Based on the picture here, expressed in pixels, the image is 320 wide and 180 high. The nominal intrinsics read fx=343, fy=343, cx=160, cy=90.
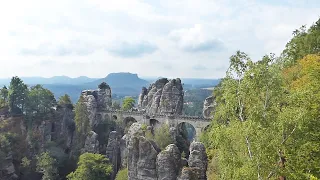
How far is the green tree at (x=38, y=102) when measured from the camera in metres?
65.2

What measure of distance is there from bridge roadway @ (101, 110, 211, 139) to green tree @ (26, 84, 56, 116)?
11.2 m

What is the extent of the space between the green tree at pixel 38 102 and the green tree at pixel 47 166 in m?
12.2

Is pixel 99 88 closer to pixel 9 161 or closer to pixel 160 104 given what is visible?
pixel 160 104

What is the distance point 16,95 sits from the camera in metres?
65.0

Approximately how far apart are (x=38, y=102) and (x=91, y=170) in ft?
79.7

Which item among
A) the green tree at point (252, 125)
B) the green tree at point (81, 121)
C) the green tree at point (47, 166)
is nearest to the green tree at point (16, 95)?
the green tree at point (81, 121)

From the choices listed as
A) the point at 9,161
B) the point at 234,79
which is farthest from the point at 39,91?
the point at 234,79

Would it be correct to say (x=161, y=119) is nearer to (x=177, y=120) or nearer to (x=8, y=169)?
(x=177, y=120)

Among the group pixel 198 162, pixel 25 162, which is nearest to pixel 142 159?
pixel 198 162

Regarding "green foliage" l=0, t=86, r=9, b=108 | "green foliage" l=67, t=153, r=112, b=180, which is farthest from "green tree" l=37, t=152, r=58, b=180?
"green foliage" l=0, t=86, r=9, b=108

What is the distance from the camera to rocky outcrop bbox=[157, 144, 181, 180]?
99.7 feet

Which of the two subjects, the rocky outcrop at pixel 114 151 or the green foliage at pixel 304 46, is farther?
the rocky outcrop at pixel 114 151

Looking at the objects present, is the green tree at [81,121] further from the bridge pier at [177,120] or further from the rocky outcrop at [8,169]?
the rocky outcrop at [8,169]

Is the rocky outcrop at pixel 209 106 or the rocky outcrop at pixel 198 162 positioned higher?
the rocky outcrop at pixel 209 106
